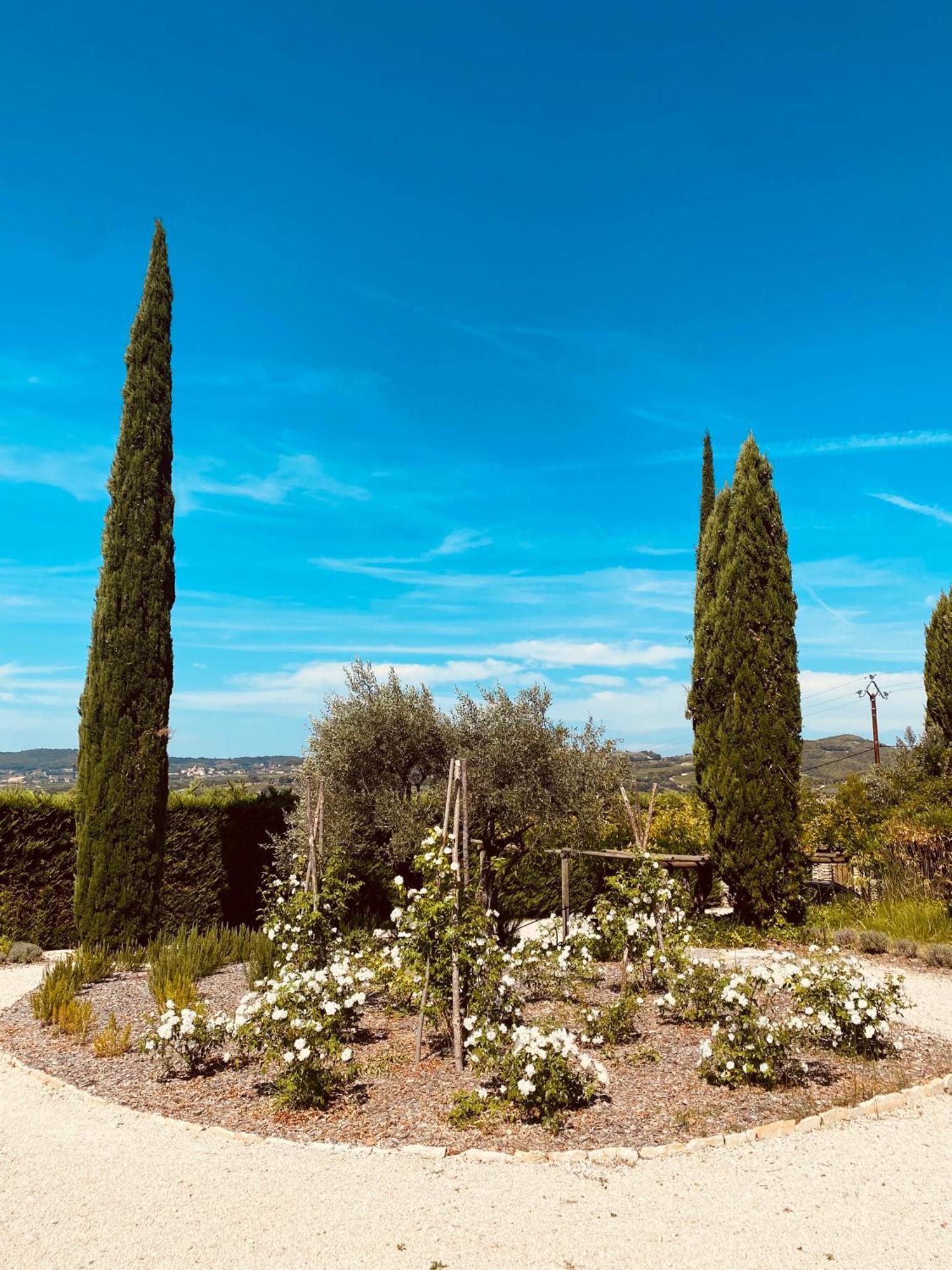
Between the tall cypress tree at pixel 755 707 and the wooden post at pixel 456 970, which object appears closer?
the wooden post at pixel 456 970

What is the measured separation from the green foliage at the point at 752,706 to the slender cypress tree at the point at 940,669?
689 cm

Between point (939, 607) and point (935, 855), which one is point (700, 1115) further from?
point (939, 607)

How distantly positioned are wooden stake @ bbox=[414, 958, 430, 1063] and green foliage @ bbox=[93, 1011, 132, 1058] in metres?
2.46

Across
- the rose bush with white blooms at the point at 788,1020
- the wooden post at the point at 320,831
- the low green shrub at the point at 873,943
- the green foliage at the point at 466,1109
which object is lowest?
the low green shrub at the point at 873,943

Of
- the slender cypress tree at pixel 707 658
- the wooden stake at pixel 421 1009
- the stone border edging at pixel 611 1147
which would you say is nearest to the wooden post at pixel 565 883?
the slender cypress tree at pixel 707 658

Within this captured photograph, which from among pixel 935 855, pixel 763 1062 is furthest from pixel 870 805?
pixel 763 1062

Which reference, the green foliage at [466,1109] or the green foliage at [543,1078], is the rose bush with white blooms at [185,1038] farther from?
the green foliage at [543,1078]

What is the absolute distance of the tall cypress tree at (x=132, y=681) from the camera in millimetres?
11297

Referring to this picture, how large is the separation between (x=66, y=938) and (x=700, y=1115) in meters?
10.3

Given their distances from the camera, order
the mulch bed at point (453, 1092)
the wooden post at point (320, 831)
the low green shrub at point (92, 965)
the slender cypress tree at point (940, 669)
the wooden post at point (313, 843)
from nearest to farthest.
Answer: the mulch bed at point (453, 1092) → the wooden post at point (313, 843) → the wooden post at point (320, 831) → the low green shrub at point (92, 965) → the slender cypress tree at point (940, 669)

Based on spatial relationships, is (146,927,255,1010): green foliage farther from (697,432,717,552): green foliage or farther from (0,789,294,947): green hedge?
(697,432,717,552): green foliage

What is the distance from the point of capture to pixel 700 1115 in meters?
5.35

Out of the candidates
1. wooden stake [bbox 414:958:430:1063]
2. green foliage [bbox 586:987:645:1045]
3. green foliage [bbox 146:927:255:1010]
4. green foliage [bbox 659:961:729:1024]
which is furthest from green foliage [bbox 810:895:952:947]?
green foliage [bbox 146:927:255:1010]

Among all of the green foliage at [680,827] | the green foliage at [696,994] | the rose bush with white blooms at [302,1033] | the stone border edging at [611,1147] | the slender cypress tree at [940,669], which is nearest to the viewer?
the stone border edging at [611,1147]
